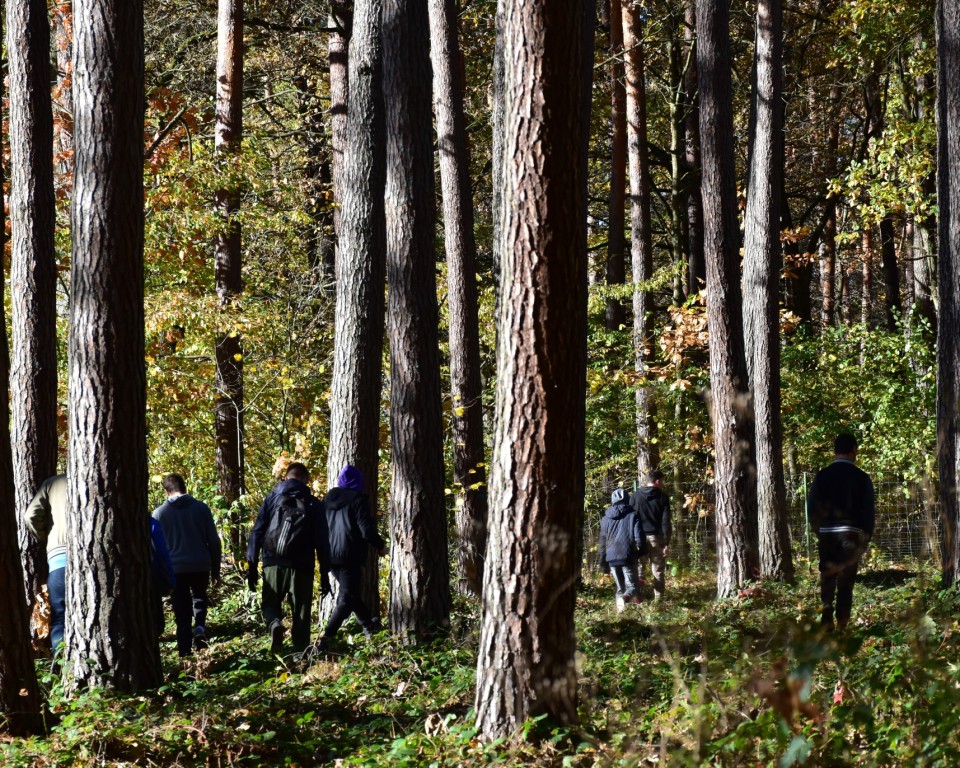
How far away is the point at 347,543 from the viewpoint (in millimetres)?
10477

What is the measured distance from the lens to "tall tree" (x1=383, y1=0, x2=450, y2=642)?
35.3 ft

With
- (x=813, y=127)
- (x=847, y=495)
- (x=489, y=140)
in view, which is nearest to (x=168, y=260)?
(x=489, y=140)

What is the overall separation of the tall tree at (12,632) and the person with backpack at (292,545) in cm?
326

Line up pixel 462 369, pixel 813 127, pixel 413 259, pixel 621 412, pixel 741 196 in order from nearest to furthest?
pixel 413 259 → pixel 462 369 → pixel 621 412 → pixel 741 196 → pixel 813 127

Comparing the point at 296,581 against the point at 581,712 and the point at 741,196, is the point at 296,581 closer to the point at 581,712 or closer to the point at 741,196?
the point at 581,712

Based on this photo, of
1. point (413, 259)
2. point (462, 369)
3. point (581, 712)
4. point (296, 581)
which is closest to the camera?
point (581, 712)

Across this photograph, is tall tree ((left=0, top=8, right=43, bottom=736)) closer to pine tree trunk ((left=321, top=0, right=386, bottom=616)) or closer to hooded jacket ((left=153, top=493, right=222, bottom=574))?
hooded jacket ((left=153, top=493, right=222, bottom=574))

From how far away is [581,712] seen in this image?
7121 mm

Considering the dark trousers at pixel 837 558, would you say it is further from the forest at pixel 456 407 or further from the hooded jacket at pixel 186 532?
the hooded jacket at pixel 186 532

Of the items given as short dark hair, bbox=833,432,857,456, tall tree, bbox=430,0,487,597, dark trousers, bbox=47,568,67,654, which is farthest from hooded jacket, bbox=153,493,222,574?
short dark hair, bbox=833,432,857,456

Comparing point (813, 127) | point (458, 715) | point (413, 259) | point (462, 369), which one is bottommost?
point (458, 715)

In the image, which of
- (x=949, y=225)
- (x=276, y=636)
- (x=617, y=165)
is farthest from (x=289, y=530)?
(x=617, y=165)

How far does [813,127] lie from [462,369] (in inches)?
641

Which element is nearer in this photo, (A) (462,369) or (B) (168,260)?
(A) (462,369)
